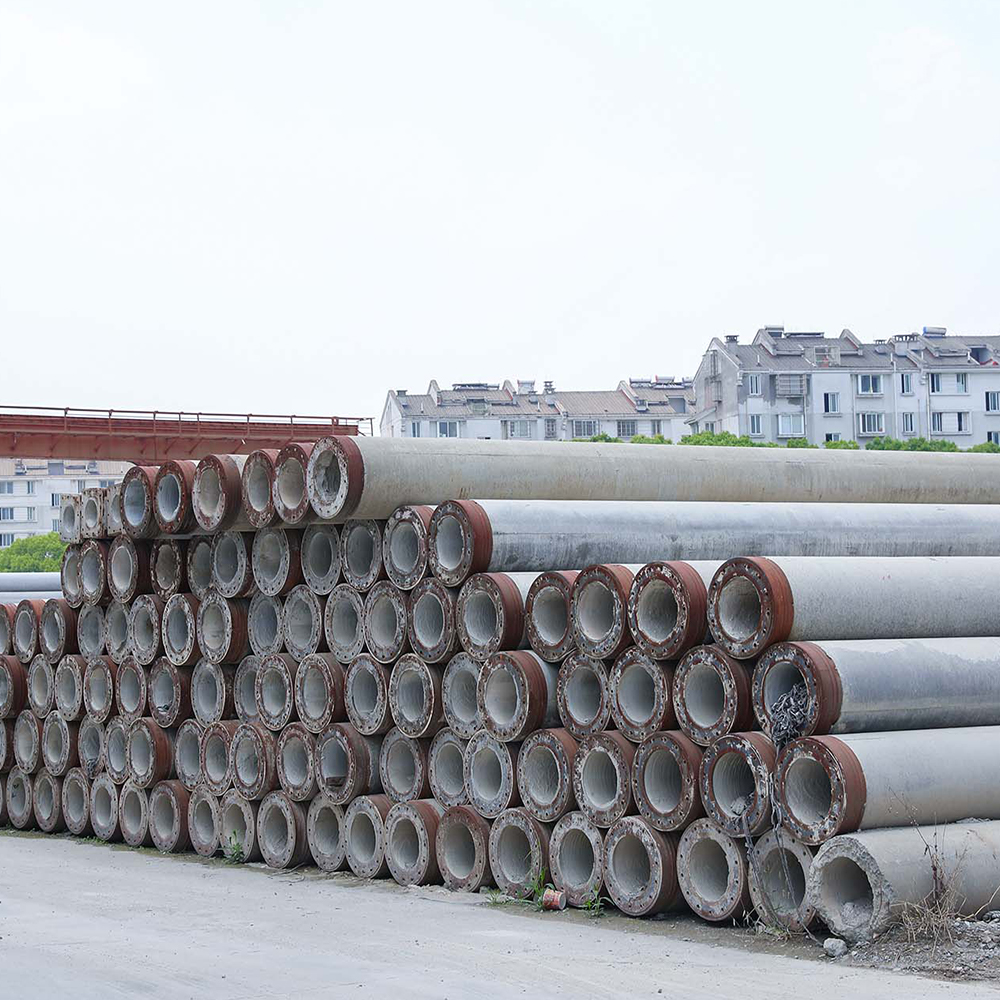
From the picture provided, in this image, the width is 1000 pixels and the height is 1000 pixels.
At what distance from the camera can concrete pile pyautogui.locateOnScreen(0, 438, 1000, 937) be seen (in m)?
9.08

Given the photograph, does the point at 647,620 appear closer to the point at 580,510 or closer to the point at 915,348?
the point at 580,510

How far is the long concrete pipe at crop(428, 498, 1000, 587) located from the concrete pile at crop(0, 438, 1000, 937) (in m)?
0.02

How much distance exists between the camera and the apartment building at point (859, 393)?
87.7m

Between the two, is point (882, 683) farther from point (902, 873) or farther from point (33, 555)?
point (33, 555)

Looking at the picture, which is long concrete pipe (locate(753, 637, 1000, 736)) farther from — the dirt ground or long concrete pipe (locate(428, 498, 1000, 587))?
long concrete pipe (locate(428, 498, 1000, 587))

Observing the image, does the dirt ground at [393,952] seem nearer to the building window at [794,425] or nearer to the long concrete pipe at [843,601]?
the long concrete pipe at [843,601]

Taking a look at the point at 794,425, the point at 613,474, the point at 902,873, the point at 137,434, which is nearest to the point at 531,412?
the point at 794,425

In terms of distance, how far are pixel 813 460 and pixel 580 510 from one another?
392cm

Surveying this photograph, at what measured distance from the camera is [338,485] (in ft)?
39.2

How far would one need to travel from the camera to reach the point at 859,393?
88.0 metres

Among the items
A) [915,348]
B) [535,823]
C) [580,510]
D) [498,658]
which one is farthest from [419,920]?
[915,348]

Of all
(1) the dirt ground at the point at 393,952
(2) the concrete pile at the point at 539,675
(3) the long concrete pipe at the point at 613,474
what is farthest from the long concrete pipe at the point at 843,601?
(3) the long concrete pipe at the point at 613,474

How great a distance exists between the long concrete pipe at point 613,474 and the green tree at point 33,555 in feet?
220

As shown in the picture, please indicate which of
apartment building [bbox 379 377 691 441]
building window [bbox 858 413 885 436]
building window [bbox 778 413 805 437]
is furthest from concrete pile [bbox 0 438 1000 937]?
apartment building [bbox 379 377 691 441]
